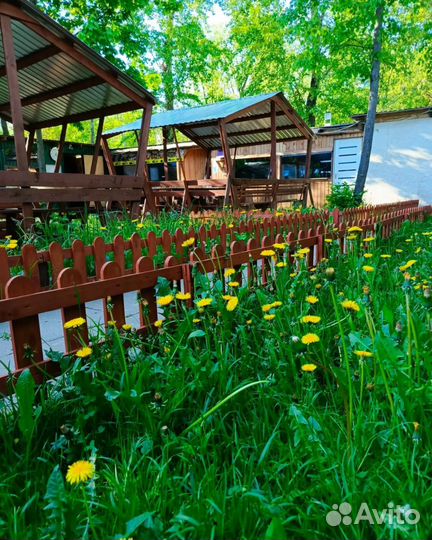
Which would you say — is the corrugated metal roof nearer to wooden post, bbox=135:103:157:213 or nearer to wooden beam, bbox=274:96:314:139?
wooden post, bbox=135:103:157:213

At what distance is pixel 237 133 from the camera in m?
15.8

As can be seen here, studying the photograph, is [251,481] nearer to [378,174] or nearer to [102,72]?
[102,72]

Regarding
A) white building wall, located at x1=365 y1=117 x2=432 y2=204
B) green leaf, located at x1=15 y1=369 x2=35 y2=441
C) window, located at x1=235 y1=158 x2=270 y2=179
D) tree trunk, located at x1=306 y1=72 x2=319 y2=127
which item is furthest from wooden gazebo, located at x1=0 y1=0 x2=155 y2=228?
tree trunk, located at x1=306 y1=72 x2=319 y2=127

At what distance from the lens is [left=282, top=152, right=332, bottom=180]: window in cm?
1844

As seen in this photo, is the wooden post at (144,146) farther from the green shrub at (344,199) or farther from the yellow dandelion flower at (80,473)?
the yellow dandelion flower at (80,473)

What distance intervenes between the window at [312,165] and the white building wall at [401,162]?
7.01 ft

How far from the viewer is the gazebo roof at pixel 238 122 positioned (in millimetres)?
11555

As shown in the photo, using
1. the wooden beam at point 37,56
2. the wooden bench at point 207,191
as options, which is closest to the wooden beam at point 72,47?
the wooden beam at point 37,56

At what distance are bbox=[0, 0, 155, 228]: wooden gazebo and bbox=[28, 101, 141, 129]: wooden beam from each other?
23 mm

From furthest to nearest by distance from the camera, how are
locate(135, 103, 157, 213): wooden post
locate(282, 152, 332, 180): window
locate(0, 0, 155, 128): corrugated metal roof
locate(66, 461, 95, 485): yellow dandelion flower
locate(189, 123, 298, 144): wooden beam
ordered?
locate(282, 152, 332, 180): window
locate(189, 123, 298, 144): wooden beam
locate(135, 103, 157, 213): wooden post
locate(0, 0, 155, 128): corrugated metal roof
locate(66, 461, 95, 485): yellow dandelion flower

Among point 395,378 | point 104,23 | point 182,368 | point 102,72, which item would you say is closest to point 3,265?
point 182,368

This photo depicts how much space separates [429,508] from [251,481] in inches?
21.2

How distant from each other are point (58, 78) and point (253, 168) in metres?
12.7

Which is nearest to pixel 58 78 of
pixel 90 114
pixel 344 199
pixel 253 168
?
pixel 90 114
